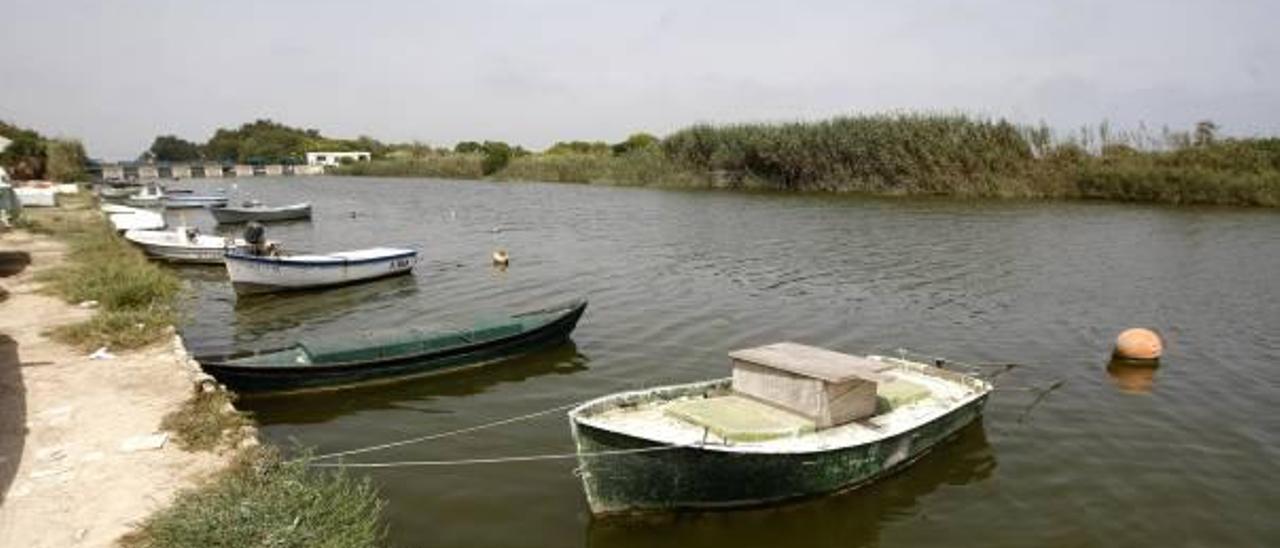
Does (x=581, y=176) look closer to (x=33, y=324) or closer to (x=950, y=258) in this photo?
(x=950, y=258)

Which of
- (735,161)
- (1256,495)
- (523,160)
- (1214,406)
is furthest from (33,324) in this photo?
(523,160)

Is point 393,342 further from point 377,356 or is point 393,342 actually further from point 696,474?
point 696,474

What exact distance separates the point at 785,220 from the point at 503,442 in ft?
93.0

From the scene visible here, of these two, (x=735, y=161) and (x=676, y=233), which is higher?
(x=735, y=161)

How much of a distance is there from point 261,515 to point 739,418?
16.5 feet

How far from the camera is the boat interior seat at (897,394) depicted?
10.7 m

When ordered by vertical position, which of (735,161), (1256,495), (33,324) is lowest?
(1256,495)

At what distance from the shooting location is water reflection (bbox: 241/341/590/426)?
501 inches

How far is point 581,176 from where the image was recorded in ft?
248

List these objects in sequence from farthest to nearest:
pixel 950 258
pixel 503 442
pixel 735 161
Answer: pixel 735 161
pixel 950 258
pixel 503 442

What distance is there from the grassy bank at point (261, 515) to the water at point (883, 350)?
133cm

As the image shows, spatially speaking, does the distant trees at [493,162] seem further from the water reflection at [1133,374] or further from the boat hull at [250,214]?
the water reflection at [1133,374]

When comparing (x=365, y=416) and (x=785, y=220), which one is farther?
(x=785, y=220)

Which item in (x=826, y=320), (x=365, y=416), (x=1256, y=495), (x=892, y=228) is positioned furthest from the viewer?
(x=892, y=228)
